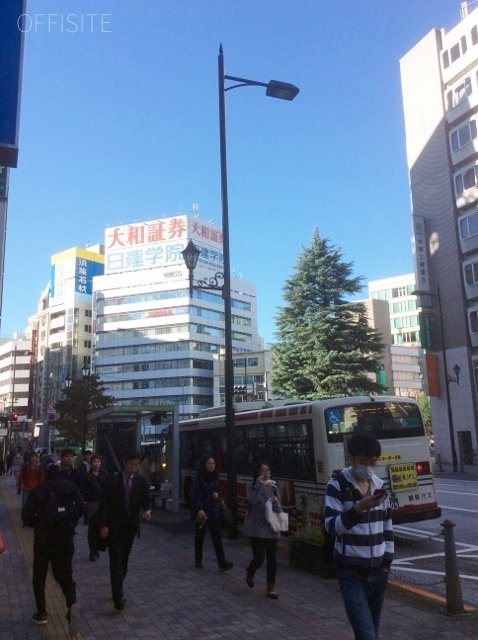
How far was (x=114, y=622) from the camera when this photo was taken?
19.7 feet

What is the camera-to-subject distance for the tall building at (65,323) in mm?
106812

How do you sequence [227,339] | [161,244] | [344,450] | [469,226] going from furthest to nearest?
[161,244], [469,226], [227,339], [344,450]

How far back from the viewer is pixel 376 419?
11.6 metres

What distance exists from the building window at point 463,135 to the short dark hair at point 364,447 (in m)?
38.2

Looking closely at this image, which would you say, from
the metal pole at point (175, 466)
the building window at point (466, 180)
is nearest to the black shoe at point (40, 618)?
the metal pole at point (175, 466)

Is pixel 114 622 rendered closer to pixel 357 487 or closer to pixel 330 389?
pixel 357 487

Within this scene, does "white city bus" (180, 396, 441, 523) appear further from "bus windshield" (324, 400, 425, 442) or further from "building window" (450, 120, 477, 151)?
"building window" (450, 120, 477, 151)

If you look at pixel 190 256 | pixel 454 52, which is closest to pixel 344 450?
pixel 190 256

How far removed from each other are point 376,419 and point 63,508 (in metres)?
7.24

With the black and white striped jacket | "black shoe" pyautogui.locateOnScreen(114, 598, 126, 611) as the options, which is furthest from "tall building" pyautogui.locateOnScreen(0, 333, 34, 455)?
the black and white striped jacket

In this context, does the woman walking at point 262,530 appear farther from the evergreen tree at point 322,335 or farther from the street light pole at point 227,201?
the evergreen tree at point 322,335

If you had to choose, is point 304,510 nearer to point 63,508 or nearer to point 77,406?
point 63,508

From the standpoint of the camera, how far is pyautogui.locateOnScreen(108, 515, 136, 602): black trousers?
6.46 m

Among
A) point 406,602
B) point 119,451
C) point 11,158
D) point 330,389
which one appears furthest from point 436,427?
point 11,158
